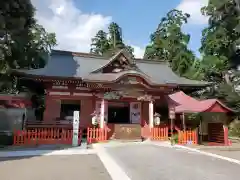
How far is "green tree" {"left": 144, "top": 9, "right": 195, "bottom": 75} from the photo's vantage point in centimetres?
3306

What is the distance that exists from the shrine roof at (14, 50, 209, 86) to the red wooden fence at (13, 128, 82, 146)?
4.20 m

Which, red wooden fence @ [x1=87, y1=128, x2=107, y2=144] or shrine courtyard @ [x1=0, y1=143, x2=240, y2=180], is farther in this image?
red wooden fence @ [x1=87, y1=128, x2=107, y2=144]

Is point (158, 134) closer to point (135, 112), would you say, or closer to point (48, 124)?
point (135, 112)

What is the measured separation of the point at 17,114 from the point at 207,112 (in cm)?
1170

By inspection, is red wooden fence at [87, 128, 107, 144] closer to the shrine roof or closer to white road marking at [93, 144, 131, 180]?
the shrine roof

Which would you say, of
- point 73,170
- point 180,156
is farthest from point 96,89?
point 73,170

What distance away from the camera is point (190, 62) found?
33.3 m

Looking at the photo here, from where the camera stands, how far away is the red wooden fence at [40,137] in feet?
44.5

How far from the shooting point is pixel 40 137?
14297 mm

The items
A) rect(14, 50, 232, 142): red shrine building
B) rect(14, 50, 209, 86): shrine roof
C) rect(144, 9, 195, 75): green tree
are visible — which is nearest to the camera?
rect(14, 50, 232, 142): red shrine building

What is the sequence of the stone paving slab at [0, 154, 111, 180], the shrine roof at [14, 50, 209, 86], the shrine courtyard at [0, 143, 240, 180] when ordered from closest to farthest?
the stone paving slab at [0, 154, 111, 180], the shrine courtyard at [0, 143, 240, 180], the shrine roof at [14, 50, 209, 86]

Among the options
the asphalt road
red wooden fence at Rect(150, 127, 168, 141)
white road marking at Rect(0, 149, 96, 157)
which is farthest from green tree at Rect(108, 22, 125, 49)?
the asphalt road

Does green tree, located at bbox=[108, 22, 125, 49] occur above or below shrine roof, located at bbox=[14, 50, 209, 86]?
above

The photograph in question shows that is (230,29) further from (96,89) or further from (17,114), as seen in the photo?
(17,114)
